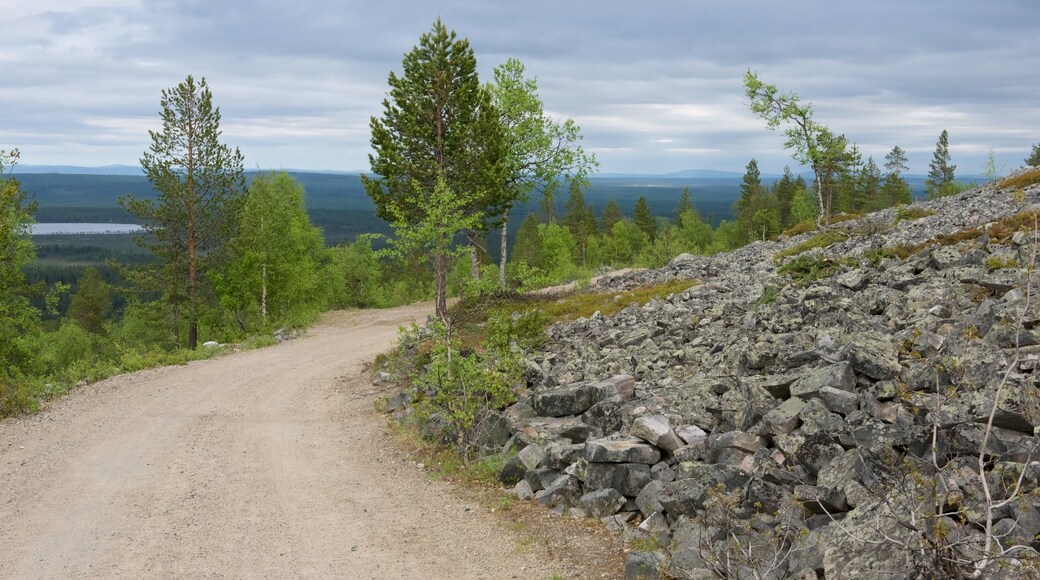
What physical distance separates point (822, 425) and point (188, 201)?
107 feet

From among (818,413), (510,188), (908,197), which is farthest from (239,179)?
(908,197)

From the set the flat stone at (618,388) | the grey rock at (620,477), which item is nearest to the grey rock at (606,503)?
the grey rock at (620,477)

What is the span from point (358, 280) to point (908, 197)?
73455 millimetres

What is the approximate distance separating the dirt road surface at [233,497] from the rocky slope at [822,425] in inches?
67.5

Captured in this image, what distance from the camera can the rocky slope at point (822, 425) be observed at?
6.44 m

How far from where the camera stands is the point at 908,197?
95938mm

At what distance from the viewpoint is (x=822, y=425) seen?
8.73 metres

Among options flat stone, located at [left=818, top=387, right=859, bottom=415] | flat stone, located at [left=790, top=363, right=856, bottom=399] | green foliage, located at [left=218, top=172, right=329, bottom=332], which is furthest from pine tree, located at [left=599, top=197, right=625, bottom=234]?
flat stone, located at [left=818, top=387, right=859, bottom=415]

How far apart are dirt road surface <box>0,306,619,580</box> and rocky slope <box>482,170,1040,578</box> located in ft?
5.62

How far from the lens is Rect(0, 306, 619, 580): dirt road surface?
9320mm

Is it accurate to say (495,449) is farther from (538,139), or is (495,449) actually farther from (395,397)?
(538,139)

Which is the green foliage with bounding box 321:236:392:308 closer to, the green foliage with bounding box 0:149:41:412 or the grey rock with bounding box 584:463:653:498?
the green foliage with bounding box 0:149:41:412

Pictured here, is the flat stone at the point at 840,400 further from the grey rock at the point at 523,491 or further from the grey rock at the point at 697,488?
the grey rock at the point at 523,491

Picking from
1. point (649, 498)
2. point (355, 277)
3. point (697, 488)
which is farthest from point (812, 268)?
point (355, 277)
